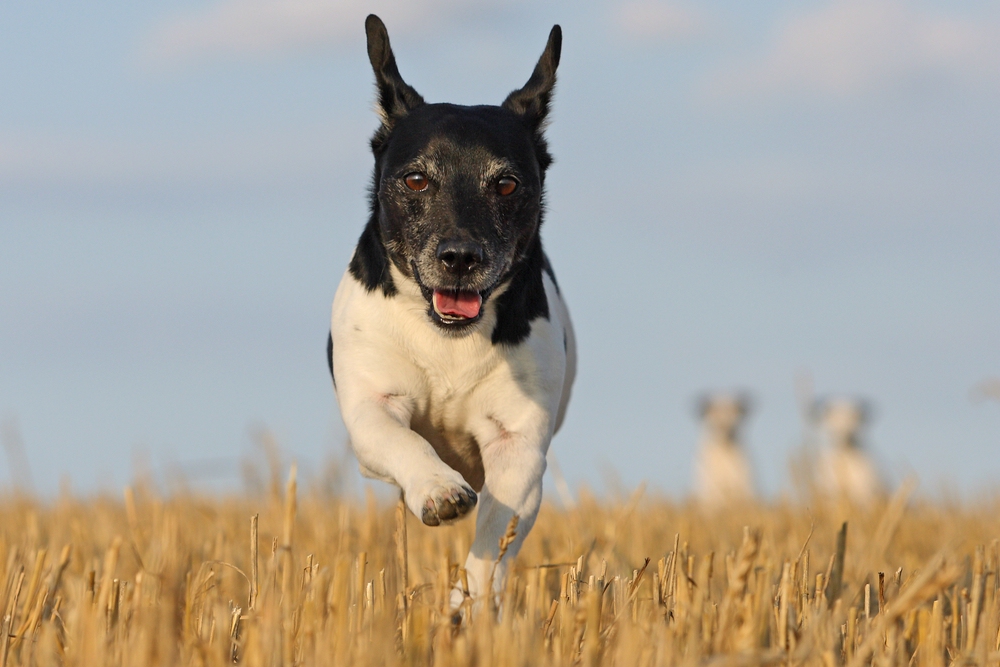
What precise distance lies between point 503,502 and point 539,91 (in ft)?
6.71

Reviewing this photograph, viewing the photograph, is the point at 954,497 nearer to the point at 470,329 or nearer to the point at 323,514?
the point at 323,514

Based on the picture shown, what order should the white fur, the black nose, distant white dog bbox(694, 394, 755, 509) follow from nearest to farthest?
the black nose
the white fur
distant white dog bbox(694, 394, 755, 509)

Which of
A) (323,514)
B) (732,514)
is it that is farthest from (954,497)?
(323,514)

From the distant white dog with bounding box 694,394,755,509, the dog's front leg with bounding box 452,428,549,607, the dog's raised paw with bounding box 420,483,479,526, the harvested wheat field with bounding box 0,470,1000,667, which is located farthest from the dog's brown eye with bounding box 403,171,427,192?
the distant white dog with bounding box 694,394,755,509

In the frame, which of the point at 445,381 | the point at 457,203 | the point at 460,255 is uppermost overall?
the point at 457,203

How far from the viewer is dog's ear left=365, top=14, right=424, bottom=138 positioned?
17.5ft

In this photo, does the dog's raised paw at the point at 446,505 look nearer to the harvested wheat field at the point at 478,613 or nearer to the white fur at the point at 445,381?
the harvested wheat field at the point at 478,613

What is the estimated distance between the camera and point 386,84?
17.6 ft

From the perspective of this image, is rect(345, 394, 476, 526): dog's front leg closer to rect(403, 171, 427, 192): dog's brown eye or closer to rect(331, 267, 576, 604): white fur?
rect(331, 267, 576, 604): white fur

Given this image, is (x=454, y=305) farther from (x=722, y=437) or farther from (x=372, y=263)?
(x=722, y=437)

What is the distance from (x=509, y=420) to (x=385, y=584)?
4.51ft

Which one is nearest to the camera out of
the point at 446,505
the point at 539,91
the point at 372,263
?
the point at 446,505

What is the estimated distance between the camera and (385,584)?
3477mm

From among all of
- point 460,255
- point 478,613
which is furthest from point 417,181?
point 478,613
